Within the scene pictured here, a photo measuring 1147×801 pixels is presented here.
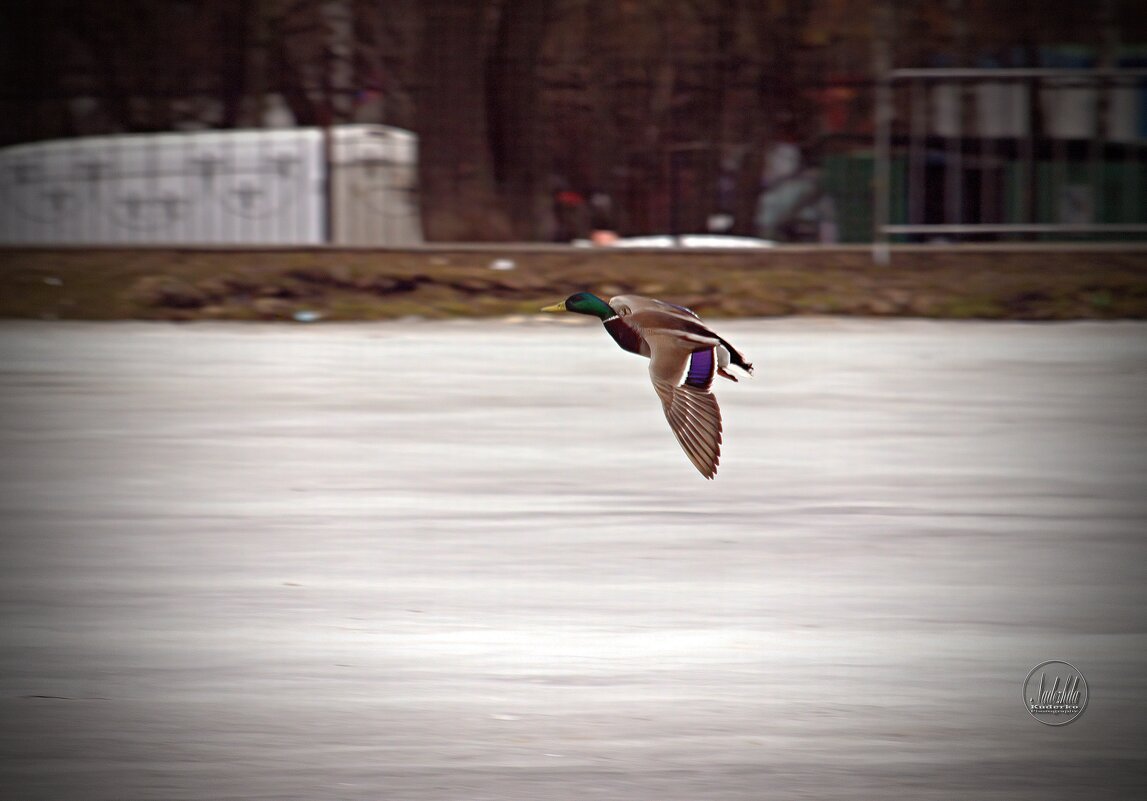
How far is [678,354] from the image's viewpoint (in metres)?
4.14

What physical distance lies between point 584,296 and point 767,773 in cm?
121

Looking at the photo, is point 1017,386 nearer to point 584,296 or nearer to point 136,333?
point 136,333

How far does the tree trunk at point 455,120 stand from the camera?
16.6m

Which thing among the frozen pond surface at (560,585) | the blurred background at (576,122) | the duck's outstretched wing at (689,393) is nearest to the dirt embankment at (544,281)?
the blurred background at (576,122)

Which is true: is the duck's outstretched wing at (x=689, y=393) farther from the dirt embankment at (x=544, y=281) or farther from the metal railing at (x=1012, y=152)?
the metal railing at (x=1012, y=152)

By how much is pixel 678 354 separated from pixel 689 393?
8 centimetres

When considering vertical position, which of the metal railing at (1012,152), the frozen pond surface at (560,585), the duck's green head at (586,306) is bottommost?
the frozen pond surface at (560,585)

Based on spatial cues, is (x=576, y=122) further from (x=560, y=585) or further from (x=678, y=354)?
(x=678, y=354)

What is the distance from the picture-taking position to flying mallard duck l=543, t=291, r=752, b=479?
4.06 meters

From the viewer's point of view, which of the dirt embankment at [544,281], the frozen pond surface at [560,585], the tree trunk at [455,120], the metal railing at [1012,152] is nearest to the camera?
the frozen pond surface at [560,585]

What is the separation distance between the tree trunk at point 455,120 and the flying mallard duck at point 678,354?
40.7ft

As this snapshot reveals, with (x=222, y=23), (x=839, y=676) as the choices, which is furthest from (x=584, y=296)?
(x=222, y=23)

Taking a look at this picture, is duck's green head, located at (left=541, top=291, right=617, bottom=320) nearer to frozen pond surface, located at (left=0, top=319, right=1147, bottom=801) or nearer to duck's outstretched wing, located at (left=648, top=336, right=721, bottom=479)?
duck's outstretched wing, located at (left=648, top=336, right=721, bottom=479)

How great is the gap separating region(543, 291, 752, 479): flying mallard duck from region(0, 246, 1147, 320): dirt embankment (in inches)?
407
